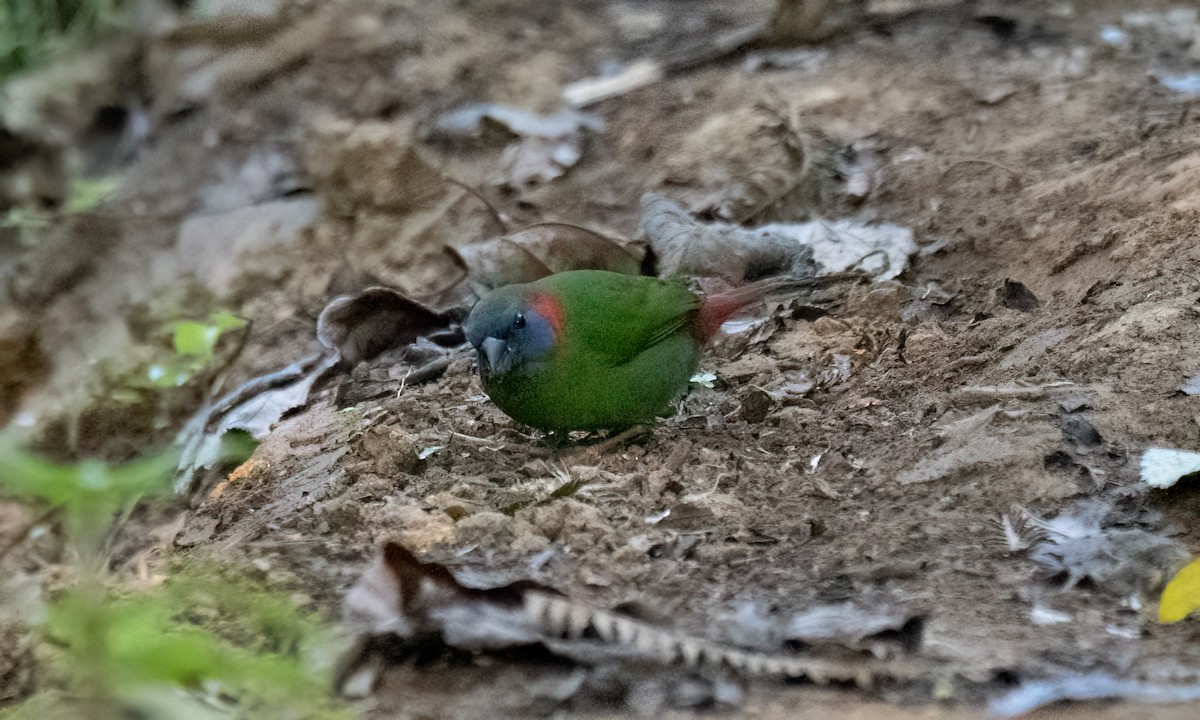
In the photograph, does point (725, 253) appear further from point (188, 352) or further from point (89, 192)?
point (89, 192)

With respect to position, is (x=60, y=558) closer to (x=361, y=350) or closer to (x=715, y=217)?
(x=361, y=350)

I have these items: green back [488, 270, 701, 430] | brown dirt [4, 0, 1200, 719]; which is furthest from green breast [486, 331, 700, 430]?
brown dirt [4, 0, 1200, 719]

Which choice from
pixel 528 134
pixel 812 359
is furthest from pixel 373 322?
pixel 528 134

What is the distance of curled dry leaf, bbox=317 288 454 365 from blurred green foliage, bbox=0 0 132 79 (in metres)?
4.08

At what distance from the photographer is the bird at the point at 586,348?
324cm

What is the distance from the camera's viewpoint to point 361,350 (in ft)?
13.9

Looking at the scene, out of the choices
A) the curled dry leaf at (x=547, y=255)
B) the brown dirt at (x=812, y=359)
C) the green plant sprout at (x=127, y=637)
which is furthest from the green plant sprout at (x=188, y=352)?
the green plant sprout at (x=127, y=637)

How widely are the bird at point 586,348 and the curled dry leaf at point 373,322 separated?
98cm

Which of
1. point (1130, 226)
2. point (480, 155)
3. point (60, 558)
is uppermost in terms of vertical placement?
point (1130, 226)

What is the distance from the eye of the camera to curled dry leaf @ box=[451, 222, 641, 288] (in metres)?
4.39

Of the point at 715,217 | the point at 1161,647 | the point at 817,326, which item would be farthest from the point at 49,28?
the point at 1161,647

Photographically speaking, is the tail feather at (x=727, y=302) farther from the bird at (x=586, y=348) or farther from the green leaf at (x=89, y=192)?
the green leaf at (x=89, y=192)

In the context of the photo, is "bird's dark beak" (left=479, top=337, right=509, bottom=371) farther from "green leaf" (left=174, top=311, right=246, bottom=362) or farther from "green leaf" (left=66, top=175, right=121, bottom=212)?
"green leaf" (left=66, top=175, right=121, bottom=212)

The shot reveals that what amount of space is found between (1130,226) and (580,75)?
372 centimetres
